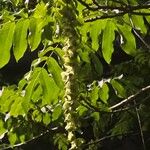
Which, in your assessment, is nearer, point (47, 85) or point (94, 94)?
point (47, 85)

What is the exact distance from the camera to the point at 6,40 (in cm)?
161

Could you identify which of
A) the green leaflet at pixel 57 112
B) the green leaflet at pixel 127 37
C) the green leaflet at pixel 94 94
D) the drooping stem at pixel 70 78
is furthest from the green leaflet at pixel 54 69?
the drooping stem at pixel 70 78

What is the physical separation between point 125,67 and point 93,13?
13.8 feet

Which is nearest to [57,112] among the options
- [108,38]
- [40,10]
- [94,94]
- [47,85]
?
[94,94]

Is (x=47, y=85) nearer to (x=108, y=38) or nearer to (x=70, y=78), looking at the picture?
(x=108, y=38)

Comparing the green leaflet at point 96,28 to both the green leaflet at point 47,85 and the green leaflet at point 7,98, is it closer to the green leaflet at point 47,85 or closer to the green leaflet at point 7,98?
the green leaflet at point 47,85

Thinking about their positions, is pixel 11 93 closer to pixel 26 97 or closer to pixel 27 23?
pixel 26 97

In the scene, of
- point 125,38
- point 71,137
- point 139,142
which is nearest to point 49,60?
point 125,38

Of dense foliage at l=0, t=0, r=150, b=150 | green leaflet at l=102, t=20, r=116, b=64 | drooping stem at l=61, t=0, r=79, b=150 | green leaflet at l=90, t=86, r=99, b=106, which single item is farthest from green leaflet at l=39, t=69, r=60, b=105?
drooping stem at l=61, t=0, r=79, b=150

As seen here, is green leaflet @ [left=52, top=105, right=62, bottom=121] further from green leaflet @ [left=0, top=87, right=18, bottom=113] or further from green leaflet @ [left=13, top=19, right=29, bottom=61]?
green leaflet @ [left=13, top=19, right=29, bottom=61]

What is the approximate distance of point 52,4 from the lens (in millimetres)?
1345

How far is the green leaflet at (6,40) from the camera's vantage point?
1.61 meters

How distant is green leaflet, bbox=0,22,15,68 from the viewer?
161cm

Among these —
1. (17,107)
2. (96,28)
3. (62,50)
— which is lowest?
(17,107)
